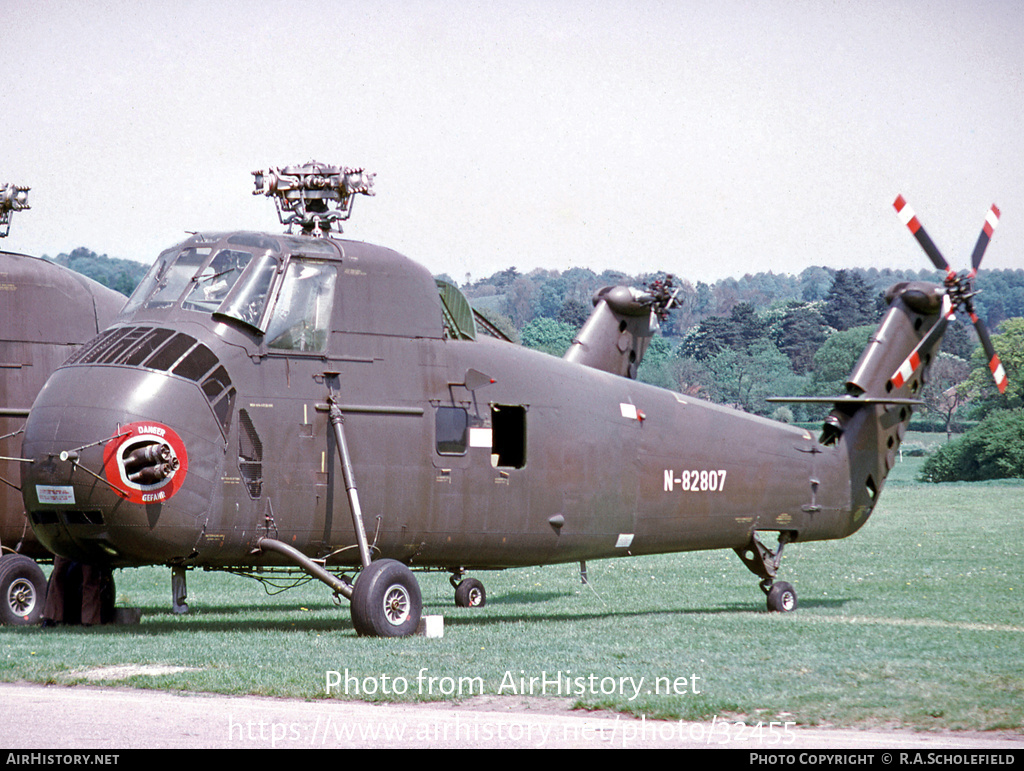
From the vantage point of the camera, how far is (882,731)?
9891 millimetres

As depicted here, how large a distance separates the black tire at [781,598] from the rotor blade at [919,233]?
625 centimetres

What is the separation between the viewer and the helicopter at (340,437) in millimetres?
14867

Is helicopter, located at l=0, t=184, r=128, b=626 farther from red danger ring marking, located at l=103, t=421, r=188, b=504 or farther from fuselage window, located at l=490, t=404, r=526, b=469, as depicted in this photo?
fuselage window, located at l=490, t=404, r=526, b=469

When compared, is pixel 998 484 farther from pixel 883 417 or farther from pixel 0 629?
pixel 0 629

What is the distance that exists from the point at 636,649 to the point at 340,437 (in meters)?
4.34

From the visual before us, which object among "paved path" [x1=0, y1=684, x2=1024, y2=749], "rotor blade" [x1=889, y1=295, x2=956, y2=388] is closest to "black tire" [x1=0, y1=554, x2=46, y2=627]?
"paved path" [x1=0, y1=684, x2=1024, y2=749]

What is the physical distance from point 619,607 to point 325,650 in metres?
8.88

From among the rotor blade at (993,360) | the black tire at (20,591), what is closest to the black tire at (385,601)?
the black tire at (20,591)

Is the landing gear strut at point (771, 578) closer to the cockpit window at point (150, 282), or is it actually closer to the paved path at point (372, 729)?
the cockpit window at point (150, 282)

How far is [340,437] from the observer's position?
15922mm

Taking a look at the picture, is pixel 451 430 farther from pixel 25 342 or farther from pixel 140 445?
pixel 25 342

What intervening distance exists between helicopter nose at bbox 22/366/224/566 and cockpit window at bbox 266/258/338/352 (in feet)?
4.54

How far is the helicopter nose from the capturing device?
574 inches

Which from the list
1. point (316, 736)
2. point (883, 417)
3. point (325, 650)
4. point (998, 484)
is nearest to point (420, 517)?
point (325, 650)
